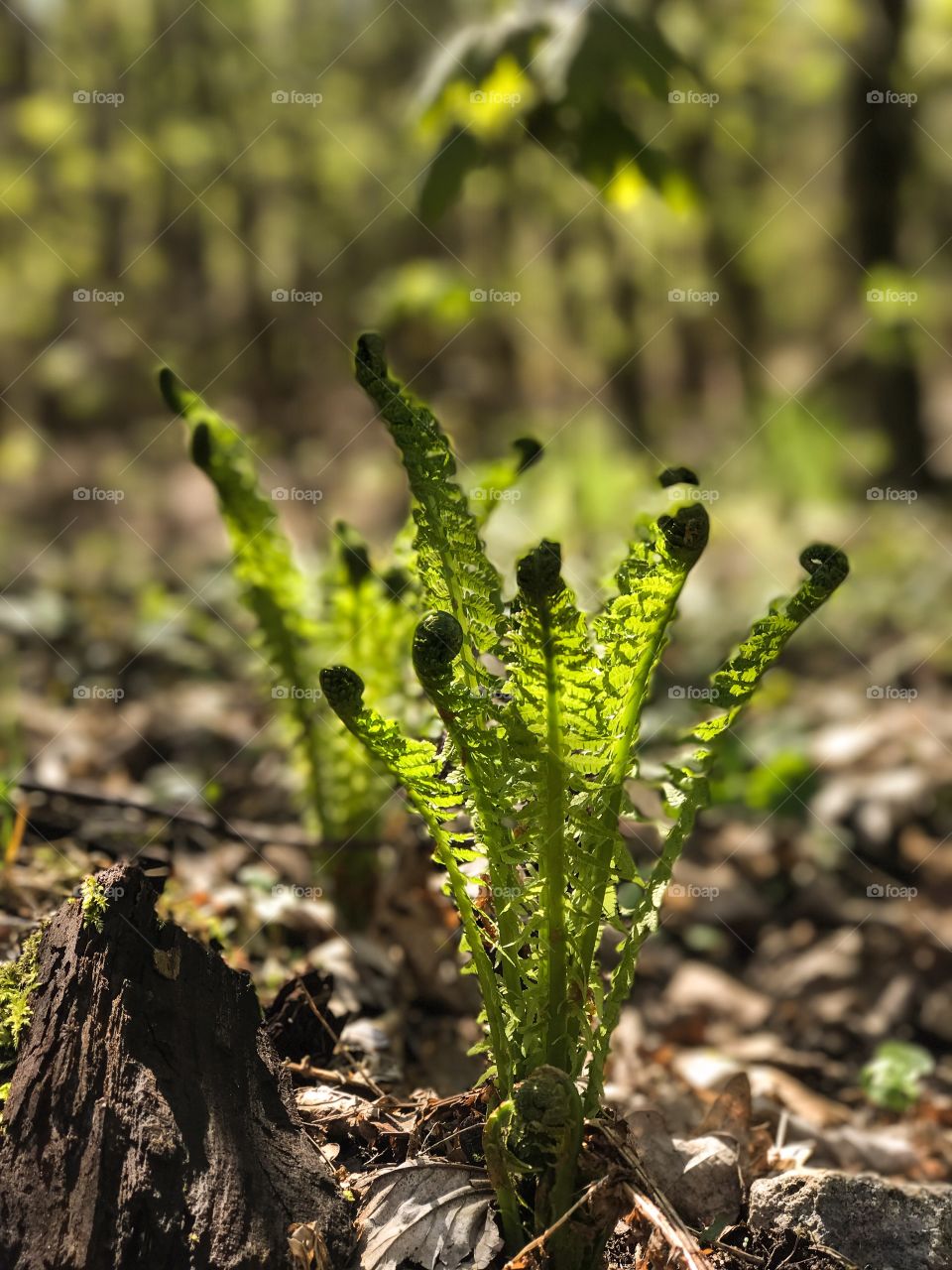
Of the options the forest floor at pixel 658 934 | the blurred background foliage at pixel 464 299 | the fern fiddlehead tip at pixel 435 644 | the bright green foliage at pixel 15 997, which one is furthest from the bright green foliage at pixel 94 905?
the blurred background foliage at pixel 464 299

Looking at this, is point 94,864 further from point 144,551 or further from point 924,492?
point 924,492

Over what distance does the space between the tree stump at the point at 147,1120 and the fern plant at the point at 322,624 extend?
81 cm

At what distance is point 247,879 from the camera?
2574 millimetres

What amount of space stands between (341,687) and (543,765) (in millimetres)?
307

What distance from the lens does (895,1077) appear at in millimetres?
2398

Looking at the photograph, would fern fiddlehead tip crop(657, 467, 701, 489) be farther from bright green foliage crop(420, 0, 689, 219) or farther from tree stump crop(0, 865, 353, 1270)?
bright green foliage crop(420, 0, 689, 219)

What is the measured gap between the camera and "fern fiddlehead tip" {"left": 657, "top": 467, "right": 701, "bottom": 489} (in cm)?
153

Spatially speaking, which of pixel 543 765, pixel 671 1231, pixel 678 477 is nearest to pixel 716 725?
pixel 543 765

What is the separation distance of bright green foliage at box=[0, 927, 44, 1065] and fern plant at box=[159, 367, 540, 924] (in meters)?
0.85

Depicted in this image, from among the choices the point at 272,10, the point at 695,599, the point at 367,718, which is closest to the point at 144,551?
the point at 695,599

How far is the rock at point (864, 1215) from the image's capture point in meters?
1.56

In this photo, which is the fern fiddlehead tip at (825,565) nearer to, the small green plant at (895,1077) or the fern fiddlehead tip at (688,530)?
the fern fiddlehead tip at (688,530)

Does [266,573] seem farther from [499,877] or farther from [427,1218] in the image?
[427,1218]

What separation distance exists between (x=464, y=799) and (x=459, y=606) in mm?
277
